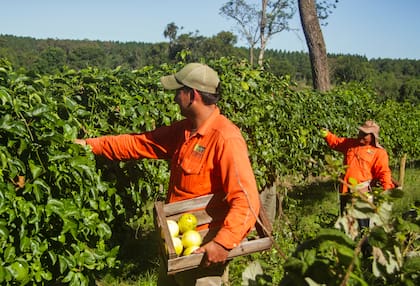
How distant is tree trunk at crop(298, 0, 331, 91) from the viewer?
13555mm

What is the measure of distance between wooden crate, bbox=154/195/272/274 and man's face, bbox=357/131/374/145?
339cm

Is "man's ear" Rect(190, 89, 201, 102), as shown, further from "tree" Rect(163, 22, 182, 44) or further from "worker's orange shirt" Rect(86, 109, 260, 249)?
"tree" Rect(163, 22, 182, 44)

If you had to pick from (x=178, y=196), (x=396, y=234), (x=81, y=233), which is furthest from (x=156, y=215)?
(x=396, y=234)

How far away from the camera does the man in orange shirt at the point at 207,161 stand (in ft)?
9.45

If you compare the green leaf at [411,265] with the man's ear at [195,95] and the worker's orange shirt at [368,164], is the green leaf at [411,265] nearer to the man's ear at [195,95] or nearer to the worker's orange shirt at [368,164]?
the man's ear at [195,95]

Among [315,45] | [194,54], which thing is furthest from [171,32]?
[315,45]

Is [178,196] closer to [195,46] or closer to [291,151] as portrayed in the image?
[291,151]

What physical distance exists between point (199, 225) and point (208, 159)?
51cm

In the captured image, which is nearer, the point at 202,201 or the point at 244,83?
the point at 202,201

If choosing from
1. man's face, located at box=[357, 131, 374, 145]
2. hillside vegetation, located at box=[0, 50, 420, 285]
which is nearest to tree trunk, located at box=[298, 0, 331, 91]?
man's face, located at box=[357, 131, 374, 145]

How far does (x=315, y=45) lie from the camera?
1377 cm

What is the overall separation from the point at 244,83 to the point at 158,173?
2.14m

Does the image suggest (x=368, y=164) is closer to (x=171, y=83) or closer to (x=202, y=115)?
(x=202, y=115)

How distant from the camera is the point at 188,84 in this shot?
10.9ft
